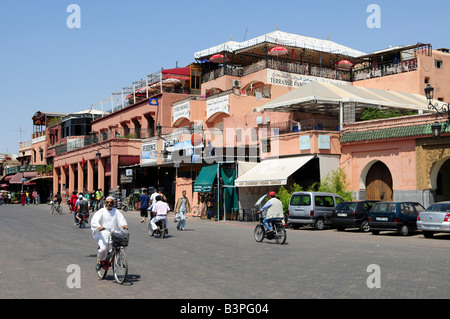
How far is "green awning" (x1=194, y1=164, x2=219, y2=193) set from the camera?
3322 cm

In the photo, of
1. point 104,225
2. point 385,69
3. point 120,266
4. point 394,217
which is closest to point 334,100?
point 394,217

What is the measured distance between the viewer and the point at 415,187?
27.0 metres

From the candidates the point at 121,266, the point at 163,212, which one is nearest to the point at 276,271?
the point at 121,266

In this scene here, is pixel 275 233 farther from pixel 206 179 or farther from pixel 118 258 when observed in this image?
pixel 206 179

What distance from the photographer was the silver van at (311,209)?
26.2m

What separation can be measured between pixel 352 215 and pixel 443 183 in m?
7.71

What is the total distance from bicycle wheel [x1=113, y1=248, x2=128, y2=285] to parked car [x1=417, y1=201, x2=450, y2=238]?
47.5 feet

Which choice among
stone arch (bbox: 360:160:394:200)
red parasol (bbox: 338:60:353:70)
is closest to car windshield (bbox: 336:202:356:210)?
stone arch (bbox: 360:160:394:200)

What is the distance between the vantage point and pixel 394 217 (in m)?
22.9

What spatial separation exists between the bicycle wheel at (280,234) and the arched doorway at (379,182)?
12544 millimetres

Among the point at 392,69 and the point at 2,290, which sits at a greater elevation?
the point at 392,69

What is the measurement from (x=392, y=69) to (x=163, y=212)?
29.4 m

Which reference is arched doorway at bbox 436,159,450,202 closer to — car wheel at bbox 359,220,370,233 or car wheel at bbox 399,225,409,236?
car wheel at bbox 359,220,370,233
